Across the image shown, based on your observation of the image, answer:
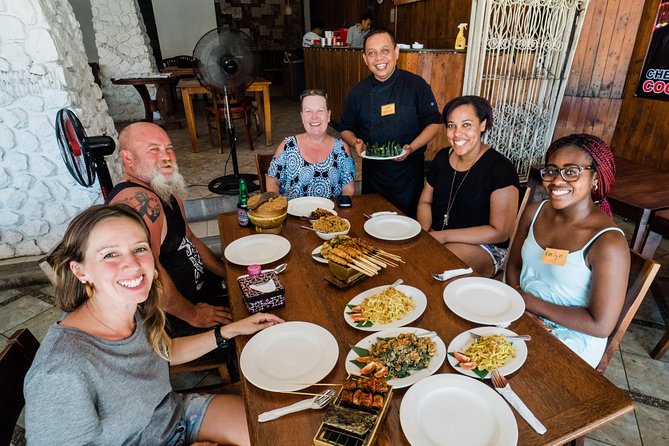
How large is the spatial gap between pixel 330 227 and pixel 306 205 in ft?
1.43

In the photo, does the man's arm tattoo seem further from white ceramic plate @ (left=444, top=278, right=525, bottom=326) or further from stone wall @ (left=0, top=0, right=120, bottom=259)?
stone wall @ (left=0, top=0, right=120, bottom=259)

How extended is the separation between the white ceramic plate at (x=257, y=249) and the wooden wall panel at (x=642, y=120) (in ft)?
14.7

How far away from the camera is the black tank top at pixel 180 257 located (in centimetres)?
165

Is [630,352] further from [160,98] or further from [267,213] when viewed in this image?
[160,98]

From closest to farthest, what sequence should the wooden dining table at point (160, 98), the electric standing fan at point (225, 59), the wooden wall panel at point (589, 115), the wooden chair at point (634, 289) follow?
1. the wooden chair at point (634, 289)
2. the electric standing fan at point (225, 59)
3. the wooden wall panel at point (589, 115)
4. the wooden dining table at point (160, 98)

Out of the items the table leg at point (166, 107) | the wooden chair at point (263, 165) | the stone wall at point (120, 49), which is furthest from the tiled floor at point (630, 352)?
the stone wall at point (120, 49)

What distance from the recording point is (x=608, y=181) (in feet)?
4.76

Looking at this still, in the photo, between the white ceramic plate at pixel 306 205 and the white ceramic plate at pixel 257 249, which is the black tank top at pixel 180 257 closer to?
the white ceramic plate at pixel 257 249

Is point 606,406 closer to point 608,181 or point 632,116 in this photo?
point 608,181

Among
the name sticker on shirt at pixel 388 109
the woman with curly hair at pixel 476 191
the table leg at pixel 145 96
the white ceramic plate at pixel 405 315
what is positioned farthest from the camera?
the table leg at pixel 145 96

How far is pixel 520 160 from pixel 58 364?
16.6ft

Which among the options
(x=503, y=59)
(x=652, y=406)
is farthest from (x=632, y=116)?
(x=652, y=406)

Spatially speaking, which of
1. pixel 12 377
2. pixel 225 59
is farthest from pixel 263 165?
pixel 12 377

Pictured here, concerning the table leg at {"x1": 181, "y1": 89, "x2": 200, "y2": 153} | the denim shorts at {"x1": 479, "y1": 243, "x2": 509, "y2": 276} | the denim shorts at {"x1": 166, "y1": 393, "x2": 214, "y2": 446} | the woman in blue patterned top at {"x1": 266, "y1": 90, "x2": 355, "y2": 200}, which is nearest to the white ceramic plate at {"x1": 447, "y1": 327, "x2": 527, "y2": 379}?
the denim shorts at {"x1": 166, "y1": 393, "x2": 214, "y2": 446}
